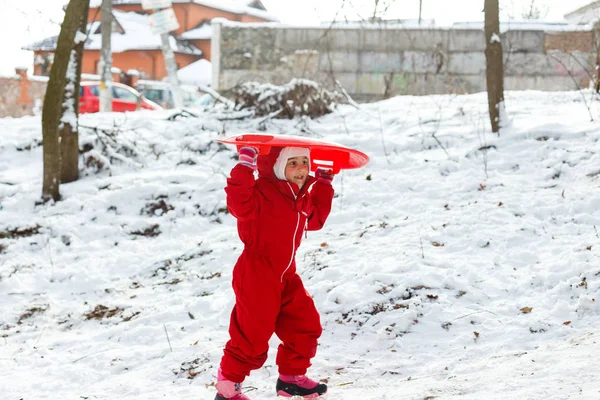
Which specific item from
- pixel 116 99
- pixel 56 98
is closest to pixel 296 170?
pixel 56 98

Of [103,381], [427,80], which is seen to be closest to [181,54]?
[427,80]

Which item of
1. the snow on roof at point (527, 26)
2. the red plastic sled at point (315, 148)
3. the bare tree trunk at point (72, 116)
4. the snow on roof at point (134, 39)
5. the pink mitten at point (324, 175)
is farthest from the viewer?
the snow on roof at point (134, 39)

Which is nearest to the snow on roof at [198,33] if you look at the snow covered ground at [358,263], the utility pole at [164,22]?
the utility pole at [164,22]

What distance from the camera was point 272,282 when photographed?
3400 mm

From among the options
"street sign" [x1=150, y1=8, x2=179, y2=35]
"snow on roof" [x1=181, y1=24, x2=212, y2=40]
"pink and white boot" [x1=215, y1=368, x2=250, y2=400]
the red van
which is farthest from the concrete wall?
"snow on roof" [x1=181, y1=24, x2=212, y2=40]

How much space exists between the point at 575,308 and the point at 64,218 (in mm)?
5218

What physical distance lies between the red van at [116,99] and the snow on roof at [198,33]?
23.5 meters

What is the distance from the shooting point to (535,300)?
4.39 m

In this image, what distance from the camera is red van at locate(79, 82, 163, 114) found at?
19.5 m

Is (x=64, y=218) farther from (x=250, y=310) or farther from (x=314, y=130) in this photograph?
(x=250, y=310)

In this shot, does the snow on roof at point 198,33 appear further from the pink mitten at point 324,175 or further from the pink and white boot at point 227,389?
the pink and white boot at point 227,389

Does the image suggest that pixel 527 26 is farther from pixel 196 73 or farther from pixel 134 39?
pixel 134 39

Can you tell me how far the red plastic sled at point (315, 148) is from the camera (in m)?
3.14

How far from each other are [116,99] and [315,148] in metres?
18.8
